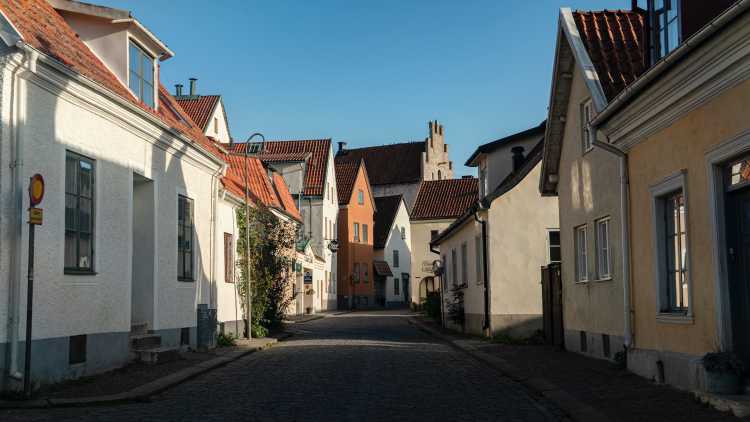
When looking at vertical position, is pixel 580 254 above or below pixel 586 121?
below

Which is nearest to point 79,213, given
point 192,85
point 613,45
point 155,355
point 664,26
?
point 155,355

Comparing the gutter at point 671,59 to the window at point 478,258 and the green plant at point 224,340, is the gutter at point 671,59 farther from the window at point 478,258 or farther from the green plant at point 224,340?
Result: the window at point 478,258

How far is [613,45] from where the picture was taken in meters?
15.4

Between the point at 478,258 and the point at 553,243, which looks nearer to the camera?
the point at 553,243

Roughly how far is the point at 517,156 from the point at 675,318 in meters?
14.9

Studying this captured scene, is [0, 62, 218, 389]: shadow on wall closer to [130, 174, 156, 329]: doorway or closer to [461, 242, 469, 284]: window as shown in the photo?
[130, 174, 156, 329]: doorway

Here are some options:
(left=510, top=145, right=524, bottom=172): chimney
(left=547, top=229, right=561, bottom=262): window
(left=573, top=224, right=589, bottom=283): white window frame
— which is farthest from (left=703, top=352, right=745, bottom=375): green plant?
(left=510, top=145, right=524, bottom=172): chimney

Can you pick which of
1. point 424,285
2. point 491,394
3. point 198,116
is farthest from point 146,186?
point 424,285

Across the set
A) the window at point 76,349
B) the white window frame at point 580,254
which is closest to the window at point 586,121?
the white window frame at point 580,254

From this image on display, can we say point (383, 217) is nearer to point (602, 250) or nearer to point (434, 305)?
point (434, 305)

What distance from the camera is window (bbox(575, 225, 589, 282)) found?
1717cm

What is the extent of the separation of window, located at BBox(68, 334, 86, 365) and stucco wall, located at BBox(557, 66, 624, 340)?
8420 millimetres

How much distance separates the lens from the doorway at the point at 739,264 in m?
9.31

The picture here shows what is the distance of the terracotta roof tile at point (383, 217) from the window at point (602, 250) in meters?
55.0
